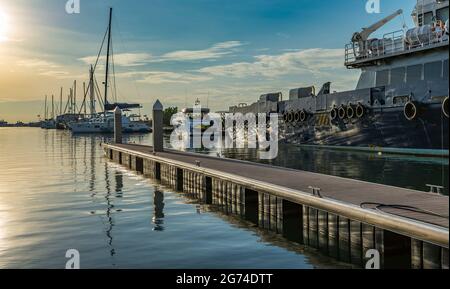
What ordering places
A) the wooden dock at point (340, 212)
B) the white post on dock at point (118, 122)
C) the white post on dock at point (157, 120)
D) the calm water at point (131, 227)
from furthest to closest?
the white post on dock at point (118, 122)
the white post on dock at point (157, 120)
the calm water at point (131, 227)
the wooden dock at point (340, 212)

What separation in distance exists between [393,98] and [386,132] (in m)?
2.09

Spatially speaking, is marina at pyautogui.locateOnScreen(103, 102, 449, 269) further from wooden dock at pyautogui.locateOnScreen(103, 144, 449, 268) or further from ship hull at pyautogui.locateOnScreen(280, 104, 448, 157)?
ship hull at pyautogui.locateOnScreen(280, 104, 448, 157)

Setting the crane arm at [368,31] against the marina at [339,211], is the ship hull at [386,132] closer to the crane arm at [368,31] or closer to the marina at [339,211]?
the crane arm at [368,31]

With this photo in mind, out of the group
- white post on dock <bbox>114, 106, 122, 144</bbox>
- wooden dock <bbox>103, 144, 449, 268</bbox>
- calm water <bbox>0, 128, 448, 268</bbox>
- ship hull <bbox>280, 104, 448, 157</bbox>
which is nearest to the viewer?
wooden dock <bbox>103, 144, 449, 268</bbox>

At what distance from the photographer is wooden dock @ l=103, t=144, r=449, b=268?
806 centimetres

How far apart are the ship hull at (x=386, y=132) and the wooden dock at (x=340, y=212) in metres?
13.0

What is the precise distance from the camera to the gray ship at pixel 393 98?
26.2m

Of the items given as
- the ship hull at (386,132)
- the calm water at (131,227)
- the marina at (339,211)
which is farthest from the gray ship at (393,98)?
the marina at (339,211)

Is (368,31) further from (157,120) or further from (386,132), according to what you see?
(157,120)

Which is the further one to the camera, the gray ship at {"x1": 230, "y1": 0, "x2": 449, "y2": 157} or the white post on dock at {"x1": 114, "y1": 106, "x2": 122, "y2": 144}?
the white post on dock at {"x1": 114, "y1": 106, "x2": 122, "y2": 144}

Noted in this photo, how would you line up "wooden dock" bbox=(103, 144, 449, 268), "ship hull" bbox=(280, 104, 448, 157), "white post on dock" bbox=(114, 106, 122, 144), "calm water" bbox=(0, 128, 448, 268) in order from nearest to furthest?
"wooden dock" bbox=(103, 144, 449, 268)
"calm water" bbox=(0, 128, 448, 268)
"ship hull" bbox=(280, 104, 448, 157)
"white post on dock" bbox=(114, 106, 122, 144)

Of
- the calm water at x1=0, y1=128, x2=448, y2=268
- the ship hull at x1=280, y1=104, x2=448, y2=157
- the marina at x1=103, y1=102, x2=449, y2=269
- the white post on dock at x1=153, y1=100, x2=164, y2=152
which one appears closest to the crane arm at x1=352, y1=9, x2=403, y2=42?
the ship hull at x1=280, y1=104, x2=448, y2=157

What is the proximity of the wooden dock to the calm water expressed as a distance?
0.56m

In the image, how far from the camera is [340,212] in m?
9.73
